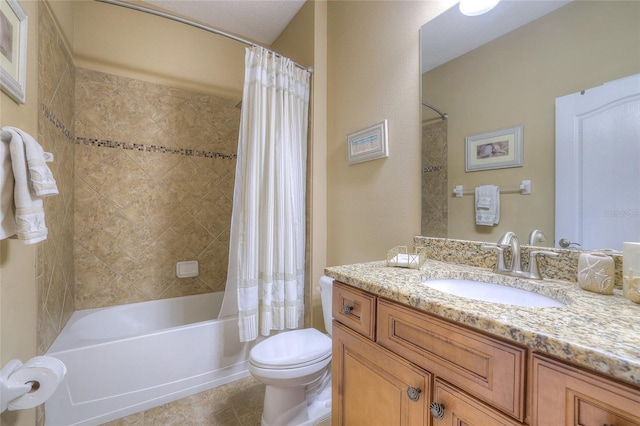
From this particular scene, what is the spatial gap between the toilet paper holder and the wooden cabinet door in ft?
3.51

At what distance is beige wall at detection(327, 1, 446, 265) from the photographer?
4.37 ft

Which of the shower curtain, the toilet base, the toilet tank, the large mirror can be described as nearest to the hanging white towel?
the large mirror

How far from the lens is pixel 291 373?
1.20m

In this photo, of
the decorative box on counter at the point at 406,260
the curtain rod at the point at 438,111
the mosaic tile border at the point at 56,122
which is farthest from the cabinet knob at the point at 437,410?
the mosaic tile border at the point at 56,122

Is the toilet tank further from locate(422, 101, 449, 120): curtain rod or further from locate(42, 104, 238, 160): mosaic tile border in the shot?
locate(42, 104, 238, 160): mosaic tile border

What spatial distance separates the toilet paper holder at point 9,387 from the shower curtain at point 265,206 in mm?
884

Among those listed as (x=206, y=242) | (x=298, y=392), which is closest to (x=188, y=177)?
(x=206, y=242)

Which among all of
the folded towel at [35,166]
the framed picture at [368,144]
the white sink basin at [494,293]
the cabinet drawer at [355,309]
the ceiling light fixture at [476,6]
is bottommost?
the cabinet drawer at [355,309]

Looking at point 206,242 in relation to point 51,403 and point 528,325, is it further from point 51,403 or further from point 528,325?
point 528,325

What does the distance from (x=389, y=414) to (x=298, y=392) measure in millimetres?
708

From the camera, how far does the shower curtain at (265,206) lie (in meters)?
1.62

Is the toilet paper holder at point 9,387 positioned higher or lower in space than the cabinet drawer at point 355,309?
lower

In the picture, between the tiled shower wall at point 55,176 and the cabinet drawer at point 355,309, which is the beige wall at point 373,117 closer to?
the cabinet drawer at point 355,309

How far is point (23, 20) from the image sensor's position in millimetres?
1013
